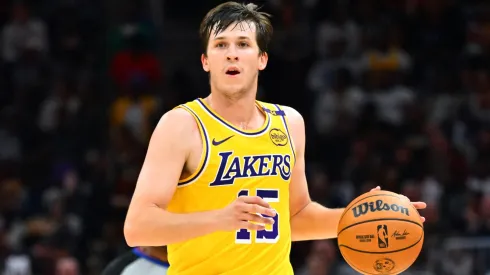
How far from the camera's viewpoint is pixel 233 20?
4.61 meters

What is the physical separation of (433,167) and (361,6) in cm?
310

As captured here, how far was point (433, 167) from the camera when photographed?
38.0ft

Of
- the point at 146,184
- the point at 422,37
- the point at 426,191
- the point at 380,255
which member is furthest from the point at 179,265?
the point at 422,37

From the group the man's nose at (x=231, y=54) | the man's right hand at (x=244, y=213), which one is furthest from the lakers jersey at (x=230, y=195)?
the man's right hand at (x=244, y=213)

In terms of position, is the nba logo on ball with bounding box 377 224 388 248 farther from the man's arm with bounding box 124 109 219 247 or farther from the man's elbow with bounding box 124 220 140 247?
the man's elbow with bounding box 124 220 140 247

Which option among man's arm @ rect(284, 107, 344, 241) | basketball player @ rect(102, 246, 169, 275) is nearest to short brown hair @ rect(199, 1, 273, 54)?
man's arm @ rect(284, 107, 344, 241)

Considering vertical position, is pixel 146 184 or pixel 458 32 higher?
pixel 458 32

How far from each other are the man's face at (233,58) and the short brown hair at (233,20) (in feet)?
0.09

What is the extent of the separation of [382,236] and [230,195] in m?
0.80

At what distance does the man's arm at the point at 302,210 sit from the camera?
5.04m

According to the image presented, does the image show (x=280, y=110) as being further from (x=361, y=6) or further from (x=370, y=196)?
(x=361, y=6)

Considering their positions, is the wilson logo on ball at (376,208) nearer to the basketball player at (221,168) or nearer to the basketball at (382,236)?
the basketball at (382,236)

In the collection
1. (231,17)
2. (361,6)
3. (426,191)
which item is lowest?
(426,191)

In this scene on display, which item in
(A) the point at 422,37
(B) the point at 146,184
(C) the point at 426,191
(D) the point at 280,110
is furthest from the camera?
(A) the point at 422,37
